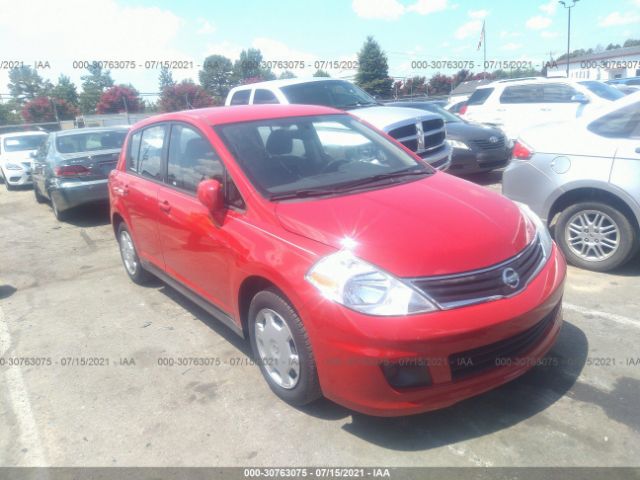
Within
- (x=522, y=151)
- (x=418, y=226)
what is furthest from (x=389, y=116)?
(x=418, y=226)

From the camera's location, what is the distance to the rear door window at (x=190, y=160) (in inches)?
140

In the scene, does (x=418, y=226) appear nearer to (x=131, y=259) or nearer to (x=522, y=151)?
(x=522, y=151)

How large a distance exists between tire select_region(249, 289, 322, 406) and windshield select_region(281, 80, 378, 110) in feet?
18.5

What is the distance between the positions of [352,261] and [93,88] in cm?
5195

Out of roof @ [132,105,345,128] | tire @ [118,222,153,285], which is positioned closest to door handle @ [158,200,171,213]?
roof @ [132,105,345,128]

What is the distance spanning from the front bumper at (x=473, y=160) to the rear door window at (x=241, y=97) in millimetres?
3698

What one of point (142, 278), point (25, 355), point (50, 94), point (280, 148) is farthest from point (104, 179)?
point (50, 94)

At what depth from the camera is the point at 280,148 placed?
3633 millimetres

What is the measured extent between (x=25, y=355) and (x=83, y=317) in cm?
72

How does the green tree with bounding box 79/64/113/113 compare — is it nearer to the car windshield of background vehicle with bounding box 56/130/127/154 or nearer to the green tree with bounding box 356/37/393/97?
the green tree with bounding box 356/37/393/97

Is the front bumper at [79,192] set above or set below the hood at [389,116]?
below

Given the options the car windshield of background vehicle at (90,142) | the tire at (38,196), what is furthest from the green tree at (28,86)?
the car windshield of background vehicle at (90,142)

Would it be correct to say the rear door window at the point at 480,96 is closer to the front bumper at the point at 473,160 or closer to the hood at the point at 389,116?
the front bumper at the point at 473,160

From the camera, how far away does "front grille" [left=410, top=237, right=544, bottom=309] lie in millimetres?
2500
